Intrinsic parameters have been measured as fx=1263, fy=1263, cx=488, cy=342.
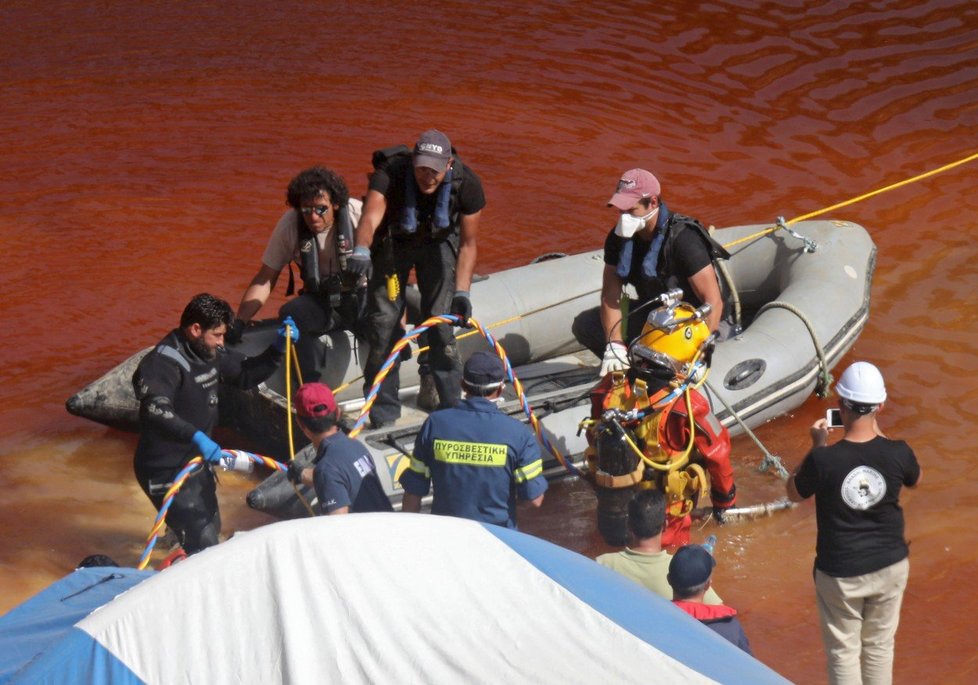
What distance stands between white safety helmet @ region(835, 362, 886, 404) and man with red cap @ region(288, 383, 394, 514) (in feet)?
5.59

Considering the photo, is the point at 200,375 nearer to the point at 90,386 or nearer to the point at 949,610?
the point at 90,386

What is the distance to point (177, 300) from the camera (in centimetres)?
879

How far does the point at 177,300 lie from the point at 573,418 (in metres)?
3.66

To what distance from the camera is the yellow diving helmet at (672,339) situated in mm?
5270

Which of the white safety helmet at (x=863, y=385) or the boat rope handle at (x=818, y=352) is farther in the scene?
the boat rope handle at (x=818, y=352)

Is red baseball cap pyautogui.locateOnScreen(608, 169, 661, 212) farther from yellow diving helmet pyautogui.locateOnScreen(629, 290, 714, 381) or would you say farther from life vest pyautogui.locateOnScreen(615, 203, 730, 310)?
yellow diving helmet pyautogui.locateOnScreen(629, 290, 714, 381)

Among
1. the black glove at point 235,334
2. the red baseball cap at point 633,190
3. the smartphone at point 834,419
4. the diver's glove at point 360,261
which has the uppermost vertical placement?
the red baseball cap at point 633,190

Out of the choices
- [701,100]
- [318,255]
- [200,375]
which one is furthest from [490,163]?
[200,375]

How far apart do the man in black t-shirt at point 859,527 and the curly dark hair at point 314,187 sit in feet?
8.94

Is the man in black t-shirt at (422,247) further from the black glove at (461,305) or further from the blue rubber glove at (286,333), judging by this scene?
the blue rubber glove at (286,333)

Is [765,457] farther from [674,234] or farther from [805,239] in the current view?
[805,239]

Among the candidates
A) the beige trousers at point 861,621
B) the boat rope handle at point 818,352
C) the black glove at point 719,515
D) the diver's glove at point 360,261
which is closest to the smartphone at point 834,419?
the beige trousers at point 861,621

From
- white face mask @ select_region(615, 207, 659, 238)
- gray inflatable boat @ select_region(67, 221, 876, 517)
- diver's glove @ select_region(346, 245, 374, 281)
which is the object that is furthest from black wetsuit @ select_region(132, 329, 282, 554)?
white face mask @ select_region(615, 207, 659, 238)

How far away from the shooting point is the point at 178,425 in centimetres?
503
